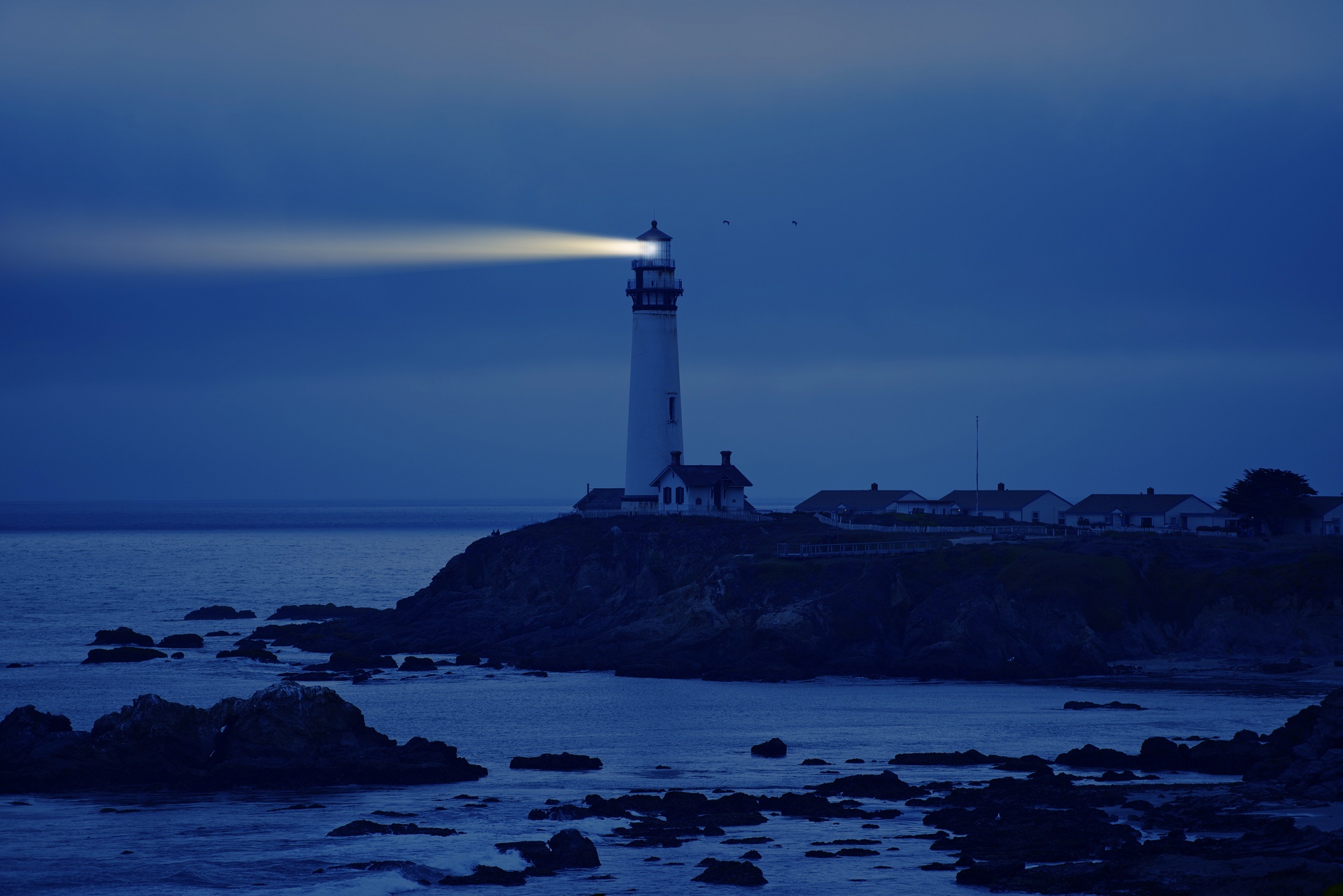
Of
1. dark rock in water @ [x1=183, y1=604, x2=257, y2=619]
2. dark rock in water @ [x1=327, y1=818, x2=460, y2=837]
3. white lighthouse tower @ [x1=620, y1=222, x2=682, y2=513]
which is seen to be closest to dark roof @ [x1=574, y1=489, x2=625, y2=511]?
white lighthouse tower @ [x1=620, y1=222, x2=682, y2=513]

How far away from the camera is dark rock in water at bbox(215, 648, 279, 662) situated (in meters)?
73.5

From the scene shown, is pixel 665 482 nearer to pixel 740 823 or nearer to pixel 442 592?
pixel 442 592

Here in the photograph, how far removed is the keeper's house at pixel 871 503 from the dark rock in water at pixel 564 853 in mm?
74154

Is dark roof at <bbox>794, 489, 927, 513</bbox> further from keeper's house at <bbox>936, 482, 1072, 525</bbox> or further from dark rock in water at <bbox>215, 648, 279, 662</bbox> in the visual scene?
dark rock in water at <bbox>215, 648, 279, 662</bbox>

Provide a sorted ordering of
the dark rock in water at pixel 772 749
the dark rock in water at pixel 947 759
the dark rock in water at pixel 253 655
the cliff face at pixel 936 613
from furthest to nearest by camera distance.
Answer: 1. the dark rock in water at pixel 253 655
2. the cliff face at pixel 936 613
3. the dark rock in water at pixel 772 749
4. the dark rock in water at pixel 947 759

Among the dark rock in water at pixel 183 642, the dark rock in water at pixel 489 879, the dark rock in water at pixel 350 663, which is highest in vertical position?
the dark rock in water at pixel 183 642

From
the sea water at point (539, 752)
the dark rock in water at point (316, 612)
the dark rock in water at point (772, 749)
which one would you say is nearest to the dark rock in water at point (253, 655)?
the sea water at point (539, 752)

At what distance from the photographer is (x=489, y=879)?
32.8 meters

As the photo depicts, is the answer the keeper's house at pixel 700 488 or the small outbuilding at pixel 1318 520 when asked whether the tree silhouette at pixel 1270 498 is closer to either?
the small outbuilding at pixel 1318 520

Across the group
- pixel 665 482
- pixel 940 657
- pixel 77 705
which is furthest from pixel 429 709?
pixel 665 482

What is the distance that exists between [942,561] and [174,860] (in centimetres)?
4470

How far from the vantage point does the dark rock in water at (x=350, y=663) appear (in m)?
69.7

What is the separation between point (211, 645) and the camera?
3211 inches

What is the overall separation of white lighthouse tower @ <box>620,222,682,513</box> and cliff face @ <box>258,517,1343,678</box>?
10870mm
